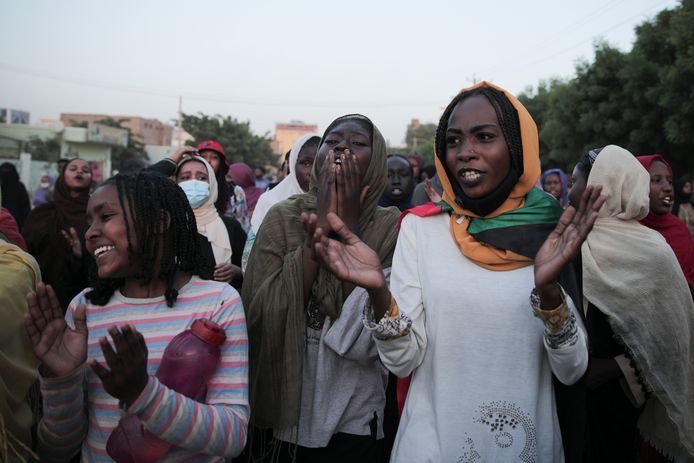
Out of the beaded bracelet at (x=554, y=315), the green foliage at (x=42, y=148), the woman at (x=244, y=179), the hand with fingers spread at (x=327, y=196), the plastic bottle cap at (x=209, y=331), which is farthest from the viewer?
the green foliage at (x=42, y=148)

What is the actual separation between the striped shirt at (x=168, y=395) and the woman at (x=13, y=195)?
7.11 meters

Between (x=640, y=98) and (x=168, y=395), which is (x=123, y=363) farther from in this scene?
(x=640, y=98)

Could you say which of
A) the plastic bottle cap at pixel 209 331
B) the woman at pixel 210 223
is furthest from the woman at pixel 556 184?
the plastic bottle cap at pixel 209 331

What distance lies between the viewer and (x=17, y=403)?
1.95m

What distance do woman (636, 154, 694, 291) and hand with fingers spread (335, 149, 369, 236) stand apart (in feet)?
6.88

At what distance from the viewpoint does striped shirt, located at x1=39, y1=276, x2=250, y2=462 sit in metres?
1.72

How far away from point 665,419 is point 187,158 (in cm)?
368

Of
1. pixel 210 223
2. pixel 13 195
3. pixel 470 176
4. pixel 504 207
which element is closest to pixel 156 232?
pixel 470 176

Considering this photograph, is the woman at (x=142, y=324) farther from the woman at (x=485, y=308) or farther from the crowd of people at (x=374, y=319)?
the woman at (x=485, y=308)

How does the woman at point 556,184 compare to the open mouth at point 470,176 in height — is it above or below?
below

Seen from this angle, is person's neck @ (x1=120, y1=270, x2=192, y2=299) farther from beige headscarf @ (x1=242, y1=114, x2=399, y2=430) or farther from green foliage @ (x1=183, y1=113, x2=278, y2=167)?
green foliage @ (x1=183, y1=113, x2=278, y2=167)

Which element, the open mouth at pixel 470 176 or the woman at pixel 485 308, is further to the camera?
the open mouth at pixel 470 176

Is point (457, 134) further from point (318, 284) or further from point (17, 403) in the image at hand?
point (17, 403)

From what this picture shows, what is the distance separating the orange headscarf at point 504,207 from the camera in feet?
6.13
